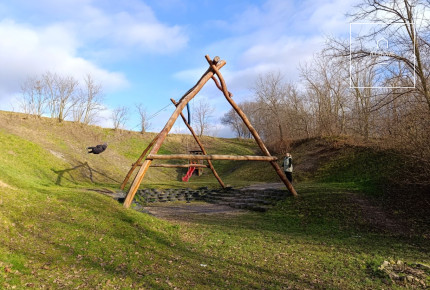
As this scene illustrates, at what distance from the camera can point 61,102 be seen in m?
33.1

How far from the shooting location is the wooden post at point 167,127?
920cm

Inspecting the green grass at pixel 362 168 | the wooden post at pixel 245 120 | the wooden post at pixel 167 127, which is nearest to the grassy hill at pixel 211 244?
the green grass at pixel 362 168

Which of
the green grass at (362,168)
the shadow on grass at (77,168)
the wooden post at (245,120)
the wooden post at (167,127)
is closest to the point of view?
the wooden post at (167,127)

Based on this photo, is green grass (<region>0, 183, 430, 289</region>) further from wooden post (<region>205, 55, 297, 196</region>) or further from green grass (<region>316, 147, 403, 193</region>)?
green grass (<region>316, 147, 403, 193</region>)

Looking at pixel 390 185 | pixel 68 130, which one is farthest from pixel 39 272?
pixel 68 130

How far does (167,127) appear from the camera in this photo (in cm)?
1023

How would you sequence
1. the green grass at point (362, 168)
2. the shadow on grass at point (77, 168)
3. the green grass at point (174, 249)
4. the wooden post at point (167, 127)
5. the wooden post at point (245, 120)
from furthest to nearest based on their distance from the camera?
the shadow on grass at point (77, 168) < the green grass at point (362, 168) < the wooden post at point (245, 120) < the wooden post at point (167, 127) < the green grass at point (174, 249)

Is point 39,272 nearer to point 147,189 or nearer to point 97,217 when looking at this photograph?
point 97,217

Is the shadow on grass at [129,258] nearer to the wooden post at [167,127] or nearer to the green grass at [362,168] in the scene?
the wooden post at [167,127]

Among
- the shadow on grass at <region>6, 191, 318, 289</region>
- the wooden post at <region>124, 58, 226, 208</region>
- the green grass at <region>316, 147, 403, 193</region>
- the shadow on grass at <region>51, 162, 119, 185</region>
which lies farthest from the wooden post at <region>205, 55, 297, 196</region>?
the shadow on grass at <region>51, 162, 119, 185</region>

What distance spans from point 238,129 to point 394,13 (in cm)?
5030

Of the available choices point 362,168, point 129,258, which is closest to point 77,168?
point 129,258

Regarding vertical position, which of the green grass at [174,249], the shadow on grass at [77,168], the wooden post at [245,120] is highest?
the wooden post at [245,120]

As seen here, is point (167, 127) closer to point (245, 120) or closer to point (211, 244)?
point (245, 120)
